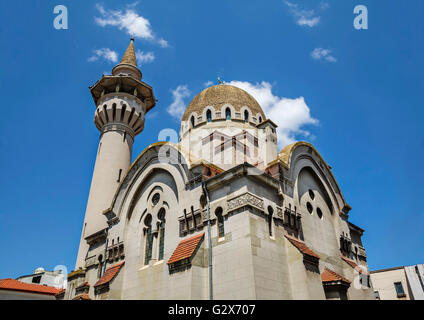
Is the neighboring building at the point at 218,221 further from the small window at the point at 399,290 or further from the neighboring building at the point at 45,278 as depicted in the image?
the neighboring building at the point at 45,278

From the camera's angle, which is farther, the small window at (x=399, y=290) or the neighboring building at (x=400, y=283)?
the small window at (x=399, y=290)

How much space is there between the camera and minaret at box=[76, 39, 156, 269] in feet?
84.1

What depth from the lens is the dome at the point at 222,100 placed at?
2940 centimetres

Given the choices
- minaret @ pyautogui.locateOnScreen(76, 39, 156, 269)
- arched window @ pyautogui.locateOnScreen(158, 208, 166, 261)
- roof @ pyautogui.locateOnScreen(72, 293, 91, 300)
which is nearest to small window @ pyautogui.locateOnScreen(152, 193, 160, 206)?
arched window @ pyautogui.locateOnScreen(158, 208, 166, 261)

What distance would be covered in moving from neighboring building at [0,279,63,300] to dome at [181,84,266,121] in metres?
23.0

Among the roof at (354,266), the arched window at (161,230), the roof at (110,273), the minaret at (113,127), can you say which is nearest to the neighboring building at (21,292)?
the minaret at (113,127)

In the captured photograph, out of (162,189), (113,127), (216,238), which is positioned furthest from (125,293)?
(113,127)

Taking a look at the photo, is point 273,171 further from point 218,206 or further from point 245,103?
point 245,103

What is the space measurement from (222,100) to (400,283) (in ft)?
80.1

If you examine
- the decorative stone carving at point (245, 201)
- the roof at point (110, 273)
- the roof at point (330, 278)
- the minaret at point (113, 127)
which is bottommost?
the roof at point (330, 278)

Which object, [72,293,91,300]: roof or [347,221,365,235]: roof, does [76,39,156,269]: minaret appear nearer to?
[72,293,91,300]: roof

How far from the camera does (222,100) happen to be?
29453mm

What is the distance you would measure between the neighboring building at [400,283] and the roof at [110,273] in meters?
24.7

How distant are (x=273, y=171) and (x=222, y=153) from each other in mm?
9377
